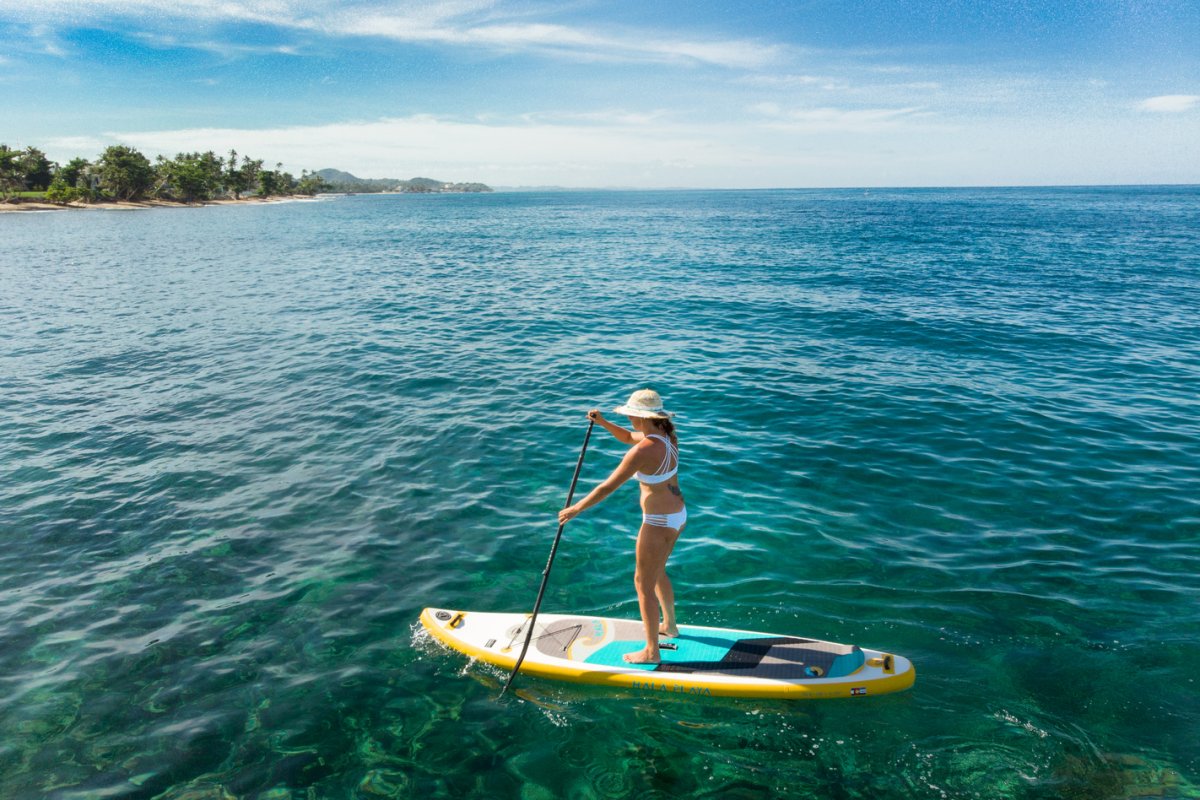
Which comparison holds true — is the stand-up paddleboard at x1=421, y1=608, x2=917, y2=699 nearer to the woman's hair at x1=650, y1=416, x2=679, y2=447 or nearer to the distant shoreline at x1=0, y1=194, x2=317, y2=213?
the woman's hair at x1=650, y1=416, x2=679, y2=447

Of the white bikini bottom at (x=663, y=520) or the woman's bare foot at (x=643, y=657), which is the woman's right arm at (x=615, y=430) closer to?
the white bikini bottom at (x=663, y=520)

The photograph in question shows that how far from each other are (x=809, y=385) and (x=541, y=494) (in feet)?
30.8

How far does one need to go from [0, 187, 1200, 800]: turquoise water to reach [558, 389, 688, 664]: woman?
1.09 metres

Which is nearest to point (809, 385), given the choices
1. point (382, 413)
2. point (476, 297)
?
point (382, 413)

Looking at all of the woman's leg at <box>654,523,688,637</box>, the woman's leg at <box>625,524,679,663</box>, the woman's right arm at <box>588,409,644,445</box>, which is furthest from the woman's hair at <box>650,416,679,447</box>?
the woman's leg at <box>654,523,688,637</box>

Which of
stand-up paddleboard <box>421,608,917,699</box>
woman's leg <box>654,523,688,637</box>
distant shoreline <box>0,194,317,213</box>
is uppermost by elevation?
distant shoreline <box>0,194,317,213</box>

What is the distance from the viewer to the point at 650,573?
7199 millimetres

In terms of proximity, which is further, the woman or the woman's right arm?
the woman's right arm

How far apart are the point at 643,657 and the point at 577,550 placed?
3.20m

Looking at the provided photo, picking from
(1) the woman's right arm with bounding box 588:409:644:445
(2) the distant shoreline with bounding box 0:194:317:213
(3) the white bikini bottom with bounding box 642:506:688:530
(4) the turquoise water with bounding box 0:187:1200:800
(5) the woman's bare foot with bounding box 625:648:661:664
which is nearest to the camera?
(4) the turquoise water with bounding box 0:187:1200:800

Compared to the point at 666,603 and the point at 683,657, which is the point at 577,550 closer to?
the point at 666,603

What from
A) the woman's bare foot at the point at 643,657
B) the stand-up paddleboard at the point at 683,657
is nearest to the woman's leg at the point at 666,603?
the stand-up paddleboard at the point at 683,657

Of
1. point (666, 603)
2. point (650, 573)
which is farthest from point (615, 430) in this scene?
point (666, 603)

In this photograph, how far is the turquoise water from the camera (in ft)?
21.5
